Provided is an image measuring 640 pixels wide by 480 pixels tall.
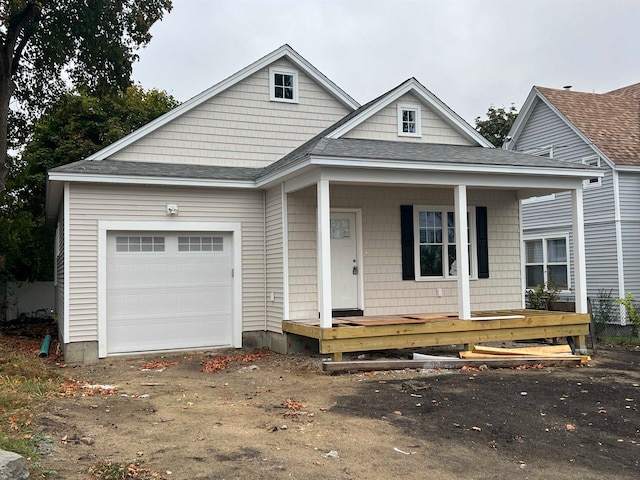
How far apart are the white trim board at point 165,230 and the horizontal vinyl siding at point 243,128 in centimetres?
168

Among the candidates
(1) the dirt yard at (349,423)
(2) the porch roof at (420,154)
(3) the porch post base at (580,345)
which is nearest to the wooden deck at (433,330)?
(3) the porch post base at (580,345)

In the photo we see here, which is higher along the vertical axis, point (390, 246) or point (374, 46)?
point (374, 46)

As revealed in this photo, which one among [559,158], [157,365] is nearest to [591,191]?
[559,158]

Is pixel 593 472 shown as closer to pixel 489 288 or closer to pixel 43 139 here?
pixel 489 288

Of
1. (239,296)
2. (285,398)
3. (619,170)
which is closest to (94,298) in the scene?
(239,296)

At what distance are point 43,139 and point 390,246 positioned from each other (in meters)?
16.7

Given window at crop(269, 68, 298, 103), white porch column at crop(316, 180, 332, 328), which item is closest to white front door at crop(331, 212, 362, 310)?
white porch column at crop(316, 180, 332, 328)

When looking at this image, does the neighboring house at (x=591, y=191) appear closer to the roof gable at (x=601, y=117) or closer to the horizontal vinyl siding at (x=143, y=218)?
the roof gable at (x=601, y=117)

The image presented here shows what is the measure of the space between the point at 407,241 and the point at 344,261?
1404 mm

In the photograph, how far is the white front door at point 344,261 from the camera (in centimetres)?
1139

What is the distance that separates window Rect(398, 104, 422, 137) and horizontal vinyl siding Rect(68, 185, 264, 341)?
321cm

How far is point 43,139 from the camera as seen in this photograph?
22641 millimetres

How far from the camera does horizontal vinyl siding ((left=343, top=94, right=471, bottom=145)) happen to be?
1169 centimetres

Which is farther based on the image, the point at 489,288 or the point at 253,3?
the point at 253,3
